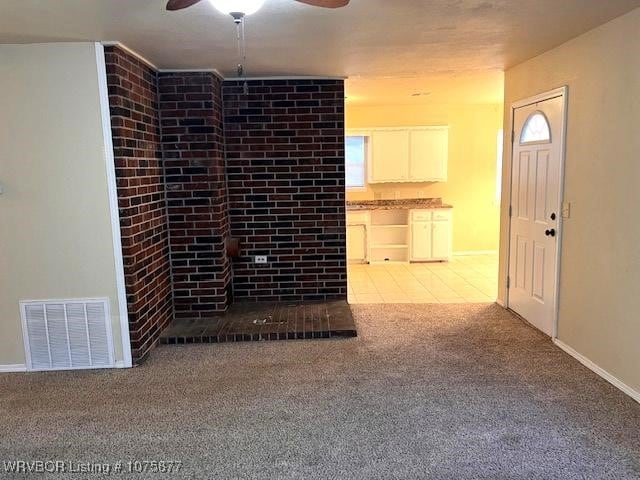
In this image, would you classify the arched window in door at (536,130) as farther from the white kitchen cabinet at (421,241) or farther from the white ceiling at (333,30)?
the white kitchen cabinet at (421,241)

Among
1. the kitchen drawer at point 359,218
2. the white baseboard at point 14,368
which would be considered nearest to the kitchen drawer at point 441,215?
the kitchen drawer at point 359,218

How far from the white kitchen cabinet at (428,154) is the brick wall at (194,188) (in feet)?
11.4

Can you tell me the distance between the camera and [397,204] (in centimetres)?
715

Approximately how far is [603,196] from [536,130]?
1098 millimetres

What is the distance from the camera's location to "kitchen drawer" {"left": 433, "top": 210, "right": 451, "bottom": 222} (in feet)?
22.5

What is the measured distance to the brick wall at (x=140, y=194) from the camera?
10.6 ft

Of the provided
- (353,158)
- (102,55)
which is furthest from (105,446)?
(353,158)

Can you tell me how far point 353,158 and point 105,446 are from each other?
18.3ft

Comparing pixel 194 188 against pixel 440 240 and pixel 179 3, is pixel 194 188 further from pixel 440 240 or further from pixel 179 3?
pixel 440 240

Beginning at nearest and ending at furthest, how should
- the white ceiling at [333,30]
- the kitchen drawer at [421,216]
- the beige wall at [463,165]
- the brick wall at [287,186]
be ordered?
the white ceiling at [333,30] → the brick wall at [287,186] → the kitchen drawer at [421,216] → the beige wall at [463,165]

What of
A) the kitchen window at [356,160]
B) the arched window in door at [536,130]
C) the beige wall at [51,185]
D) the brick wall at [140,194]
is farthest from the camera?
the kitchen window at [356,160]

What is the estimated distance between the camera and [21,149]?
3.15m

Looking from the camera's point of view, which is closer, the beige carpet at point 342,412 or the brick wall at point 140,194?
the beige carpet at point 342,412

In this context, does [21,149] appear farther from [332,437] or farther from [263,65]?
[332,437]
